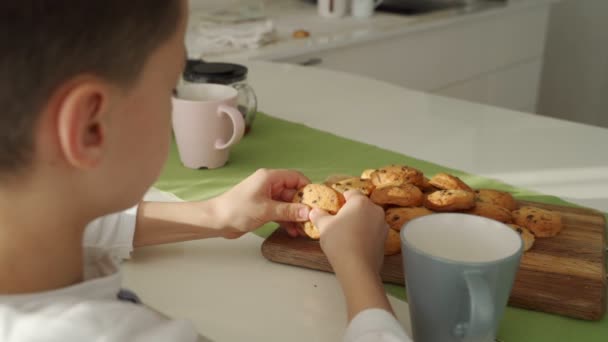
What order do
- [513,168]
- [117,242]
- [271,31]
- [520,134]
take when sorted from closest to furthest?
1. [117,242]
2. [513,168]
3. [520,134]
4. [271,31]

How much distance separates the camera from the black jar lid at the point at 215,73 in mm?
1165

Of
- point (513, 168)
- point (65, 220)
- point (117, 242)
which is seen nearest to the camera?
point (65, 220)

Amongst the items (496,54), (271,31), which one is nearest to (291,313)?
(271,31)

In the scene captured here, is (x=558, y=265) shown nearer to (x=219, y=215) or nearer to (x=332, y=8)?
(x=219, y=215)

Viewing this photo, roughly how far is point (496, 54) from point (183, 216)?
81.4 inches

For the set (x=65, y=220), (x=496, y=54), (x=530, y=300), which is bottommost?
(x=496, y=54)

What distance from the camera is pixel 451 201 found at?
83cm

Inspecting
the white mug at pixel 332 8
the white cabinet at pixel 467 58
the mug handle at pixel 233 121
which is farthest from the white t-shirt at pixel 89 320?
the white mug at pixel 332 8

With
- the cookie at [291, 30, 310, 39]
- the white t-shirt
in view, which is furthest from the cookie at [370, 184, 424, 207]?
the cookie at [291, 30, 310, 39]

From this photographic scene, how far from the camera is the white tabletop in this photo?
28.4 inches

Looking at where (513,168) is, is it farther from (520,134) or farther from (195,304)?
(195,304)

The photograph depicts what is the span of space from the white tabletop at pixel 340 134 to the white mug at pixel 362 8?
836mm

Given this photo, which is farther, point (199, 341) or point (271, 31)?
point (271, 31)

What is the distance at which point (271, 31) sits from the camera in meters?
2.03
